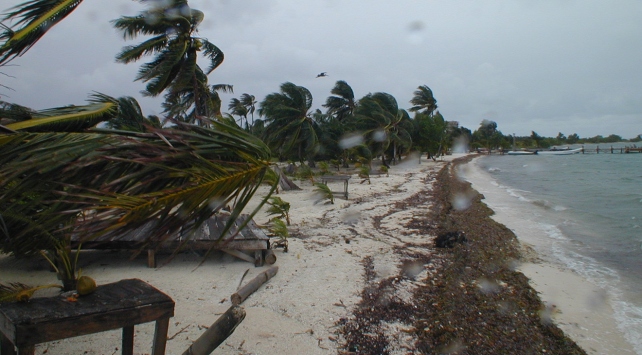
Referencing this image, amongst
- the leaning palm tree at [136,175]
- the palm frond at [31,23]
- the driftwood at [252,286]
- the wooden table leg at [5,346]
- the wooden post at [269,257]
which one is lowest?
the driftwood at [252,286]

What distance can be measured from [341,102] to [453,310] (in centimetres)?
4102

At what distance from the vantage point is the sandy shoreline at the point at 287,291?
4.89m

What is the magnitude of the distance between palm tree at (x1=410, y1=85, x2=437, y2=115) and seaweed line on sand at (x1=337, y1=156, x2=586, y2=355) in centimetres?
5427

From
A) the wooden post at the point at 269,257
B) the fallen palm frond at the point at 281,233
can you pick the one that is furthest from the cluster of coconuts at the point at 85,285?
the fallen palm frond at the point at 281,233

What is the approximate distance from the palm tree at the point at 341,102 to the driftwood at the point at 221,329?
42.9 meters

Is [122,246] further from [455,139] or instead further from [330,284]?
[455,139]

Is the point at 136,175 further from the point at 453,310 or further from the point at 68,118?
the point at 453,310

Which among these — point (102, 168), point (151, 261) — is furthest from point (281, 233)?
point (102, 168)

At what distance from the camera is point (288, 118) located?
27703mm

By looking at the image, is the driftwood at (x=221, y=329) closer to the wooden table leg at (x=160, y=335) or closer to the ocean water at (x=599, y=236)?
the wooden table leg at (x=160, y=335)

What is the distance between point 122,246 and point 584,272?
9.61m

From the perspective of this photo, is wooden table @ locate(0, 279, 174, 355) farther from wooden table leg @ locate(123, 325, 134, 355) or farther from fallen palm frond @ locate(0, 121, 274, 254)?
fallen palm frond @ locate(0, 121, 274, 254)

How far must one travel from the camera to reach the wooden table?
272 cm

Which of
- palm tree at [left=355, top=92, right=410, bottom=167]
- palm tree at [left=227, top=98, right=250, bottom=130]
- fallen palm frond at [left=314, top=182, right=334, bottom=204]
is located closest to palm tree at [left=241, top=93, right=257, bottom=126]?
palm tree at [left=227, top=98, right=250, bottom=130]
